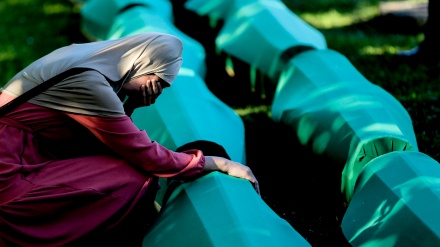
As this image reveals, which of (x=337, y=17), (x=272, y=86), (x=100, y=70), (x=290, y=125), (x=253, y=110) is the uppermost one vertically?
(x=100, y=70)

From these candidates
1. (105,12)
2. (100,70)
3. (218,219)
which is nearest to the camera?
(218,219)

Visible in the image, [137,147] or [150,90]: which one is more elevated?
[150,90]

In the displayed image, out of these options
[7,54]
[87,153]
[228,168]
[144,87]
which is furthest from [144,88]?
[7,54]

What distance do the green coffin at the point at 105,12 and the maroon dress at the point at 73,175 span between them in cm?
257

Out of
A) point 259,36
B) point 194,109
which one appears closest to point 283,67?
point 259,36

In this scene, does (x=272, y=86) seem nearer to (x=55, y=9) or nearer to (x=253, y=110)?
(x=253, y=110)

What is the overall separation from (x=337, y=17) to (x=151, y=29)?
2.85 m

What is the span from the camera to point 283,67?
159 inches

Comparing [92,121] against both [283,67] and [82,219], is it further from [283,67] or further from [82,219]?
[283,67]

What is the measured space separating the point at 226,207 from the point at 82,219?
607 millimetres

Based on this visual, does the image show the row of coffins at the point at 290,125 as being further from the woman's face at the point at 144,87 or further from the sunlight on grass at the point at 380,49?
the sunlight on grass at the point at 380,49

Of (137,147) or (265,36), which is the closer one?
(137,147)

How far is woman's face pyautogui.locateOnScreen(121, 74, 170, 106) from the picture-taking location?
2.58m

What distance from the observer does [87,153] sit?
269 cm
